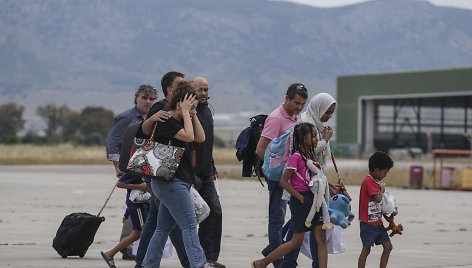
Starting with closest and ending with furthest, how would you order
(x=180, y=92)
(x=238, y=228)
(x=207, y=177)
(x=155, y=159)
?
1. (x=155, y=159)
2. (x=180, y=92)
3. (x=207, y=177)
4. (x=238, y=228)

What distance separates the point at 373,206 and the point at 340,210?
0.44 meters

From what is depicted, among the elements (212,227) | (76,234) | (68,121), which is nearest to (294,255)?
(212,227)

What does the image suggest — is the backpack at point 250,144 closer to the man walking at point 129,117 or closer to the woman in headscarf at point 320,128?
the woman in headscarf at point 320,128

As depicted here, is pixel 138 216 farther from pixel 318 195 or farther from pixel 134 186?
pixel 318 195

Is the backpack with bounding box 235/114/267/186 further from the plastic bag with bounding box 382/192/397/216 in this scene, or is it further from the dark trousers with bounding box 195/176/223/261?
the plastic bag with bounding box 382/192/397/216

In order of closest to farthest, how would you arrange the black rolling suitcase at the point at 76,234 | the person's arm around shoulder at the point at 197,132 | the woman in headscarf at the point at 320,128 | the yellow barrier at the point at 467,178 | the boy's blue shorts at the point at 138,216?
the person's arm around shoulder at the point at 197,132
the woman in headscarf at the point at 320,128
the boy's blue shorts at the point at 138,216
the black rolling suitcase at the point at 76,234
the yellow barrier at the point at 467,178

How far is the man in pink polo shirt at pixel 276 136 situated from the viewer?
8711mm

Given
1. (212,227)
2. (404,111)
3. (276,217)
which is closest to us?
(276,217)

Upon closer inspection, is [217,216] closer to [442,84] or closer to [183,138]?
[183,138]

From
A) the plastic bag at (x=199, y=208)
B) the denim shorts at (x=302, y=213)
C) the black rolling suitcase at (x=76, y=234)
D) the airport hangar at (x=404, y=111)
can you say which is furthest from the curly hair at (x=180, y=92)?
the airport hangar at (x=404, y=111)

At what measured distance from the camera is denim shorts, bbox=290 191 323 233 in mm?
7918

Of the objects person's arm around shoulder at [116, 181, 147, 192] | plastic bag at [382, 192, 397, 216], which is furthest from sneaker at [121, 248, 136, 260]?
plastic bag at [382, 192, 397, 216]

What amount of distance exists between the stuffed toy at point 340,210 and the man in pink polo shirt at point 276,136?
2.46 ft

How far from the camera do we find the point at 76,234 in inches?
380
